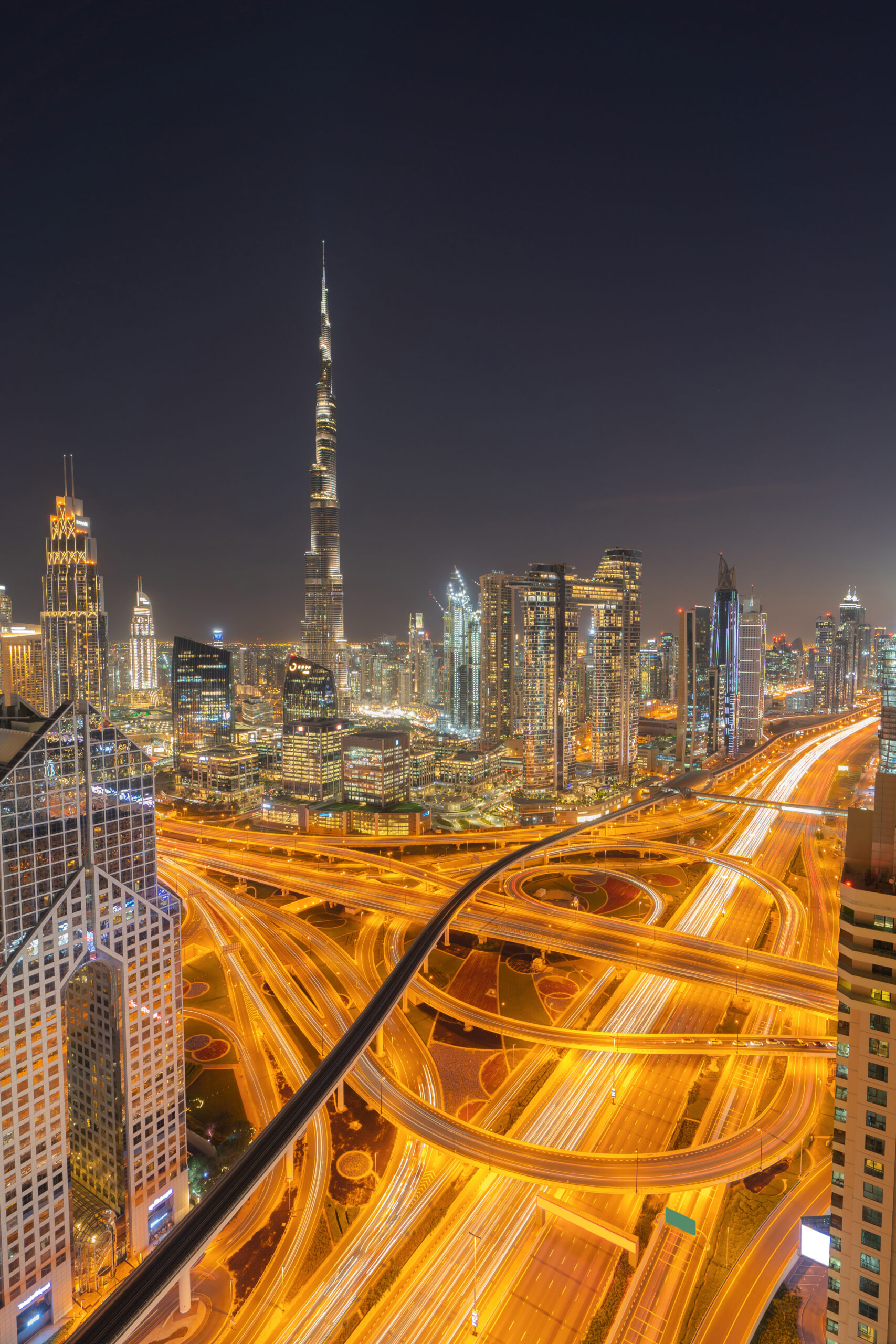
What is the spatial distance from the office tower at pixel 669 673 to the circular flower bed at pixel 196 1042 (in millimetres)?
110630

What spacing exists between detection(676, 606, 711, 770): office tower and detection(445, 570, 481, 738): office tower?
3928 cm

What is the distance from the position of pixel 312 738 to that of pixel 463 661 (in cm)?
5813

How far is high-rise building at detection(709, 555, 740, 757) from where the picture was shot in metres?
83.9

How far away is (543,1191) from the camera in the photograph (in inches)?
765

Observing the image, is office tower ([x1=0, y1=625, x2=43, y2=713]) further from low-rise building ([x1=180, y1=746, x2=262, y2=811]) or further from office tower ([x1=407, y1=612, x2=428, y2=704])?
office tower ([x1=407, y1=612, x2=428, y2=704])

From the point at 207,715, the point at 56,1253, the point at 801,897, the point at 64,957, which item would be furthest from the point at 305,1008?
the point at 207,715

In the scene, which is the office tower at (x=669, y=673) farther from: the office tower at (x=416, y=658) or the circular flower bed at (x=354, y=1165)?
the circular flower bed at (x=354, y=1165)

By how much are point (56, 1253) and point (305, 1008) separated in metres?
13.6

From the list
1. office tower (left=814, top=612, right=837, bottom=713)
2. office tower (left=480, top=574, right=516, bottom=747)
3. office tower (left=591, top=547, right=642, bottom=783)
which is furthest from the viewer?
office tower (left=814, top=612, right=837, bottom=713)

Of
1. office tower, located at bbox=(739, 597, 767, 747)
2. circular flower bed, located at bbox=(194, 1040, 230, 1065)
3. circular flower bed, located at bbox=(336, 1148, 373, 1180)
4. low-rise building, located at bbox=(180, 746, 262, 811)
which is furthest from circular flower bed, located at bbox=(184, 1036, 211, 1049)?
office tower, located at bbox=(739, 597, 767, 747)

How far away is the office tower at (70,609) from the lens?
68.8 m

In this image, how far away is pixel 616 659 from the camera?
254 feet

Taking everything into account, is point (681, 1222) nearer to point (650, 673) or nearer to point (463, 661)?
point (463, 661)

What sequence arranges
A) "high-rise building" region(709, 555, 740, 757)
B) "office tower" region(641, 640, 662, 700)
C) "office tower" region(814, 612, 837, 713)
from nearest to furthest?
1. "high-rise building" region(709, 555, 740, 757)
2. "office tower" region(814, 612, 837, 713)
3. "office tower" region(641, 640, 662, 700)
